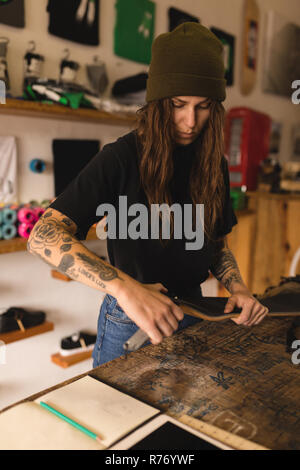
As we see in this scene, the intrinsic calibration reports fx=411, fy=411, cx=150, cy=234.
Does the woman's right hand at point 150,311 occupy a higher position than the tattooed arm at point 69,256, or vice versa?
the tattooed arm at point 69,256

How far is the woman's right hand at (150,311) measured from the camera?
90 centimetres

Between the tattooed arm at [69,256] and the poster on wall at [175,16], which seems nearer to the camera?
the tattooed arm at [69,256]

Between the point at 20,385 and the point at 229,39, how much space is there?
10.5ft

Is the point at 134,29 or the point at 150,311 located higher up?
the point at 134,29

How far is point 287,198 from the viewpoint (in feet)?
11.4

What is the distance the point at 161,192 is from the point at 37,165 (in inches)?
48.4

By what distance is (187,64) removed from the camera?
117 centimetres

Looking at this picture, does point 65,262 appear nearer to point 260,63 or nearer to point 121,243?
point 121,243

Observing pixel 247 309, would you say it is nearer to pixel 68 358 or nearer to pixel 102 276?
pixel 102 276

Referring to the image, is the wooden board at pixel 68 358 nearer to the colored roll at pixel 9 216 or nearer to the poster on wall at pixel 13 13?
the colored roll at pixel 9 216

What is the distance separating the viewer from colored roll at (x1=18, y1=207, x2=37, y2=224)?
1980mm

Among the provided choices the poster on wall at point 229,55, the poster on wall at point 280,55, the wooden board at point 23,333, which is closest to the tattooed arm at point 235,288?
the wooden board at point 23,333

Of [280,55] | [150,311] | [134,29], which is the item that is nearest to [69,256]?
[150,311]

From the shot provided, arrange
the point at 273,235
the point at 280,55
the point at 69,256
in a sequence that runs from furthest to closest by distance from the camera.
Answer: the point at 280,55 → the point at 273,235 → the point at 69,256
